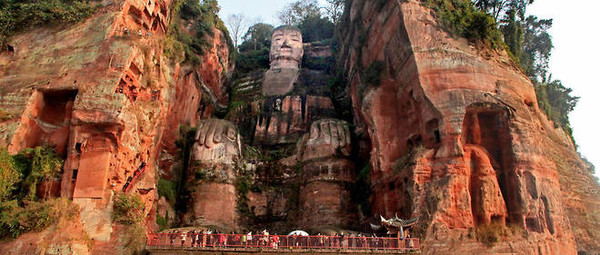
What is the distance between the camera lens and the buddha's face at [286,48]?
1615 inches

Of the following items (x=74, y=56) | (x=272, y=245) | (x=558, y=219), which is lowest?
(x=272, y=245)

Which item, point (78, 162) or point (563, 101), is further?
point (563, 101)

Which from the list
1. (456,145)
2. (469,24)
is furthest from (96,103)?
(469,24)

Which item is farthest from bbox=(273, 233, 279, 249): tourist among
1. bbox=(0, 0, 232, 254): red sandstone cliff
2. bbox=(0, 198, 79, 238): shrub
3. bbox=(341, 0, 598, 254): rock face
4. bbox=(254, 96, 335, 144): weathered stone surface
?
bbox=(254, 96, 335, 144): weathered stone surface

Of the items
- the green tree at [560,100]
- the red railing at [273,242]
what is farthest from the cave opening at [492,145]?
the green tree at [560,100]

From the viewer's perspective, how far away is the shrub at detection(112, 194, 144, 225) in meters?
18.8

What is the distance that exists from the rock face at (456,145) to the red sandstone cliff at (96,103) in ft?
35.6

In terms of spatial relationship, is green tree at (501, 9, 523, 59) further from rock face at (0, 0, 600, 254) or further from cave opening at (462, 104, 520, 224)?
cave opening at (462, 104, 520, 224)

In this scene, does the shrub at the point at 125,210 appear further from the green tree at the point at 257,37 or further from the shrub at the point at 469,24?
the green tree at the point at 257,37

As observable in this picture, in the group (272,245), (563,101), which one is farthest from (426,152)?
(563,101)

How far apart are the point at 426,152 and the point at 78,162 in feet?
47.3

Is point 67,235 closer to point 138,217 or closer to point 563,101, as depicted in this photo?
point 138,217

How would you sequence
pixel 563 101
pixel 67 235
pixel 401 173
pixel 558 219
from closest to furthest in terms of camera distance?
1. pixel 67 235
2. pixel 558 219
3. pixel 401 173
4. pixel 563 101

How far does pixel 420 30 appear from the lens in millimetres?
24547
